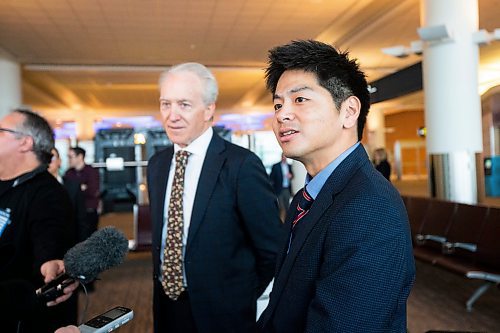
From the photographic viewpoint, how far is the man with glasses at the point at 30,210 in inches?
65.6

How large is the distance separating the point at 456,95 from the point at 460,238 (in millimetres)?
2157

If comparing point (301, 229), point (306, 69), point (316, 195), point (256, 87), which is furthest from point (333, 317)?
point (256, 87)

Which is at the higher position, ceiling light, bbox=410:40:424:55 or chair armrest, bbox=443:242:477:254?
ceiling light, bbox=410:40:424:55

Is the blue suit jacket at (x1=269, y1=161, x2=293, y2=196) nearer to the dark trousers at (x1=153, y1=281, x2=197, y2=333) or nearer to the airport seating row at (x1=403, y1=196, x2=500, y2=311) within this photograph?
the airport seating row at (x1=403, y1=196, x2=500, y2=311)

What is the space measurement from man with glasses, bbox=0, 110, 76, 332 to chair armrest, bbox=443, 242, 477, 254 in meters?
3.66

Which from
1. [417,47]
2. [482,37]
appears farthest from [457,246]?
[417,47]

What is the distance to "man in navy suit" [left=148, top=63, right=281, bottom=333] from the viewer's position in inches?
72.9

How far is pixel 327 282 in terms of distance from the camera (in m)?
0.96

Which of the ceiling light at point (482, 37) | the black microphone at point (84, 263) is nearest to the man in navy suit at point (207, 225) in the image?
the black microphone at point (84, 263)

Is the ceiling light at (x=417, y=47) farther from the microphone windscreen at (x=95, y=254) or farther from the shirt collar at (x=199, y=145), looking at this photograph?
the microphone windscreen at (x=95, y=254)

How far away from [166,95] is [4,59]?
405 inches

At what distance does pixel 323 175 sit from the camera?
46.8 inches

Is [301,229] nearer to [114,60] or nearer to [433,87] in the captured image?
[433,87]

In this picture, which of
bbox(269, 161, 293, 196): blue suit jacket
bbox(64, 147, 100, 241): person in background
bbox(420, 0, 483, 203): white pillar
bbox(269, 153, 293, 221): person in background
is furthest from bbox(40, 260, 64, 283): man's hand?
bbox(269, 161, 293, 196): blue suit jacket
